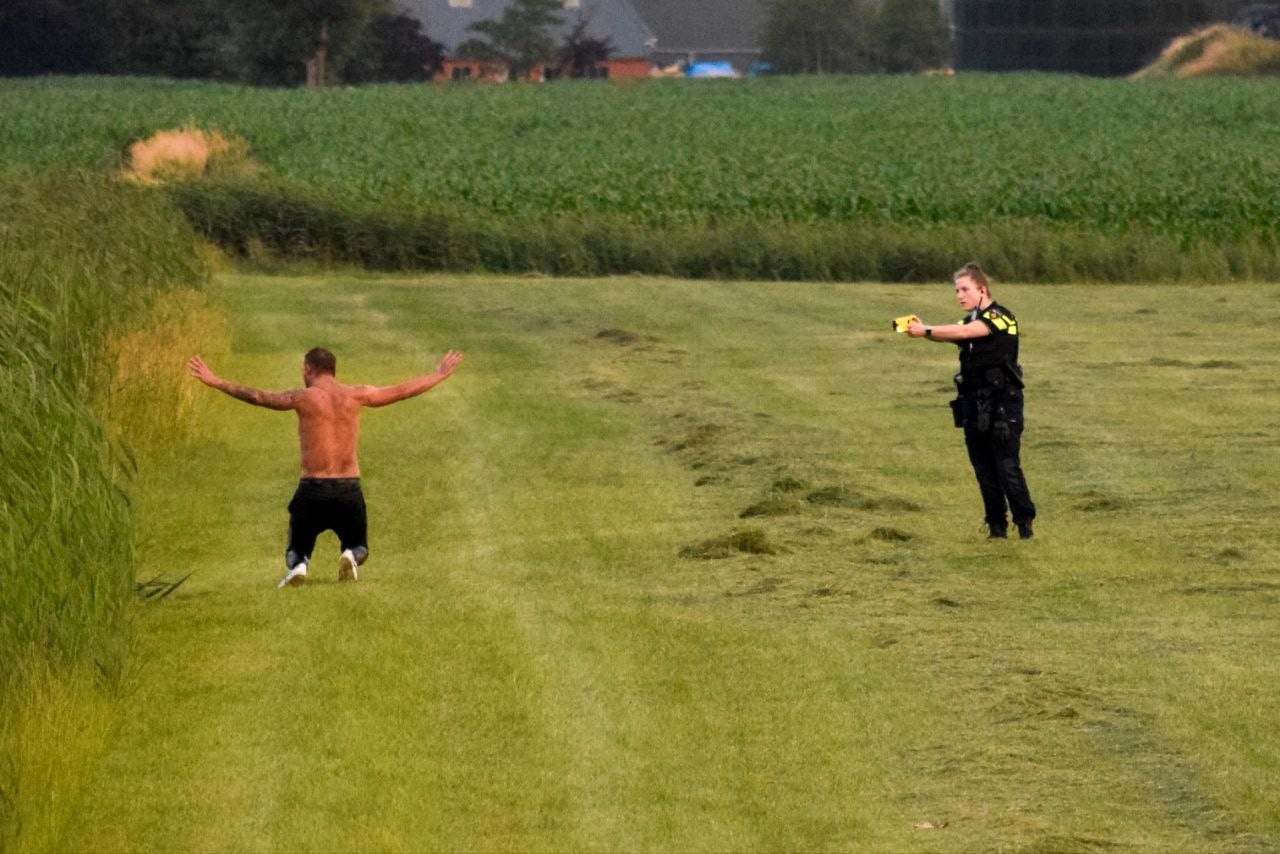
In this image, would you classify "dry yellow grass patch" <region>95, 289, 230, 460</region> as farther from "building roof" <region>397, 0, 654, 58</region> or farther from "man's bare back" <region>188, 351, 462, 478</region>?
"building roof" <region>397, 0, 654, 58</region>

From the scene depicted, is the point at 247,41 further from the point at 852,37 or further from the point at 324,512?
the point at 324,512

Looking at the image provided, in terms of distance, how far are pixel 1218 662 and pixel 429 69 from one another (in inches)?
4446

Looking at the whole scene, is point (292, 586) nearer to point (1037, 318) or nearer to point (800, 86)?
point (1037, 318)

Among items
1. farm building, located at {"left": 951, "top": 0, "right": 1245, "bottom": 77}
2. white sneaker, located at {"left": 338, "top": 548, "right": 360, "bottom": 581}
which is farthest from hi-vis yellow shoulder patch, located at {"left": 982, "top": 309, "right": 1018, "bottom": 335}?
farm building, located at {"left": 951, "top": 0, "right": 1245, "bottom": 77}

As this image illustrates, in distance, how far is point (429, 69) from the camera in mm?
121750

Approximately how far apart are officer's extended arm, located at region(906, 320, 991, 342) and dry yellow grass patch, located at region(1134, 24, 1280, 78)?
8545 cm

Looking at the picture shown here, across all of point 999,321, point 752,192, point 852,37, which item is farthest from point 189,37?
point 999,321

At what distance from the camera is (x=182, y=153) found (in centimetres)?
5097

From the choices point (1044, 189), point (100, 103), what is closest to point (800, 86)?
point (100, 103)

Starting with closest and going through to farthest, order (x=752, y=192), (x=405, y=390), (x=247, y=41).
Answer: (x=405, y=390) < (x=752, y=192) < (x=247, y=41)

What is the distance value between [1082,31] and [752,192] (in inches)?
3145

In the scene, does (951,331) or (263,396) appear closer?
(263,396)

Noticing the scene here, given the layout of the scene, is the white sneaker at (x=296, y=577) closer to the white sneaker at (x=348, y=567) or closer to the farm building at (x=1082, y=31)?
the white sneaker at (x=348, y=567)

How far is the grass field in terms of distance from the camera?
8734 mm
